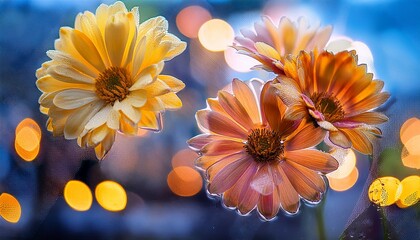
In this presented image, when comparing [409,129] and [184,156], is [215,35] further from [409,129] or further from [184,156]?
[409,129]

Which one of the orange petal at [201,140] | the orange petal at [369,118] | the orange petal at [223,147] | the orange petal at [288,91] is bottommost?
the orange petal at [369,118]

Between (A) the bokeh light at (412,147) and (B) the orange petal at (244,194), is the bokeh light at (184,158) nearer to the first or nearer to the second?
(B) the orange petal at (244,194)

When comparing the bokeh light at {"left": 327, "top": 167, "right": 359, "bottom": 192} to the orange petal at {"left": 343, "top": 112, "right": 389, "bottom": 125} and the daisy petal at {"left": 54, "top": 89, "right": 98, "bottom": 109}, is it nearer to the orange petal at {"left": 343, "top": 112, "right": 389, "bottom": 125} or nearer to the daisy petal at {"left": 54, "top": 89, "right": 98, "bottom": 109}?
the orange petal at {"left": 343, "top": 112, "right": 389, "bottom": 125}

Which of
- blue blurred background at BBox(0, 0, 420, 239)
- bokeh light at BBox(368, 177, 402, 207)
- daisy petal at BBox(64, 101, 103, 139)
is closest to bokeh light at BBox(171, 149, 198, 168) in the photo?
blue blurred background at BBox(0, 0, 420, 239)

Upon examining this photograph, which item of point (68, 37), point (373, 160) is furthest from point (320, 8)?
point (68, 37)

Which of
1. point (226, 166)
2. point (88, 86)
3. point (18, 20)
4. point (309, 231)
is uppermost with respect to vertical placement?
point (18, 20)

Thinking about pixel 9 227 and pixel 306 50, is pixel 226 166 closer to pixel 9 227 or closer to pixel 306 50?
pixel 306 50

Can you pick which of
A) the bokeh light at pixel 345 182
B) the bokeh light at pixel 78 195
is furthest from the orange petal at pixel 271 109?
the bokeh light at pixel 78 195
